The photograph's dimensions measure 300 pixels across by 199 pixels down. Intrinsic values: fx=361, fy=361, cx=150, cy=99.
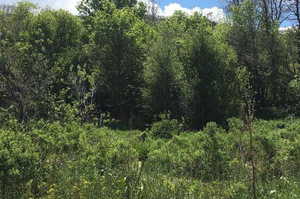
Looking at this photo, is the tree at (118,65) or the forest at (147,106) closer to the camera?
the forest at (147,106)

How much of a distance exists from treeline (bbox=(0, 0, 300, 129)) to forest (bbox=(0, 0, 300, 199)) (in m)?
0.09

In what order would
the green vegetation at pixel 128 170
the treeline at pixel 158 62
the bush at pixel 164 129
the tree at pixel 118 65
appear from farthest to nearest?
the tree at pixel 118 65, the treeline at pixel 158 62, the bush at pixel 164 129, the green vegetation at pixel 128 170

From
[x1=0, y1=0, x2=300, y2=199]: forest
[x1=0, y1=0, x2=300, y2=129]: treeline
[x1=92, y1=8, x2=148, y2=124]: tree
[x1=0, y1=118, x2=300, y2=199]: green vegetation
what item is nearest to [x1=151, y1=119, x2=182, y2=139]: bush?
[x1=0, y1=0, x2=300, y2=199]: forest

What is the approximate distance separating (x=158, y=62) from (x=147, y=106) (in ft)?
9.56


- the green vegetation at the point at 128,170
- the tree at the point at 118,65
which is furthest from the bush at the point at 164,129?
the tree at the point at 118,65

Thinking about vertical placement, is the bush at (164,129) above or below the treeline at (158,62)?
below

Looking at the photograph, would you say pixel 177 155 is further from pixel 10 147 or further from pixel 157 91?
pixel 157 91

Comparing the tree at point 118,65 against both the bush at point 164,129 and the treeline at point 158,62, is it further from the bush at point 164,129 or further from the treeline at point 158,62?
the bush at point 164,129

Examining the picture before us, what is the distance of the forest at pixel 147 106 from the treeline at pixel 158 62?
0.28 feet

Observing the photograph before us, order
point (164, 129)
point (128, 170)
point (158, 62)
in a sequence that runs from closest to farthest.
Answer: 1. point (128, 170)
2. point (164, 129)
3. point (158, 62)

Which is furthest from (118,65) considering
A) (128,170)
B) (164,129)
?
(128,170)

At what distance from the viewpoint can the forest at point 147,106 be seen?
492 centimetres

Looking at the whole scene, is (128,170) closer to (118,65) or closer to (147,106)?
(147,106)

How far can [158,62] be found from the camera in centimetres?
2320
